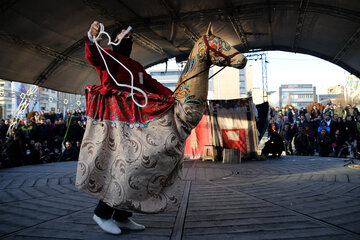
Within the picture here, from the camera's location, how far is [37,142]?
27.1ft

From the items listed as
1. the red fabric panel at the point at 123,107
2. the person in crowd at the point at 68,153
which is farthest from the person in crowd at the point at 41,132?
the red fabric panel at the point at 123,107

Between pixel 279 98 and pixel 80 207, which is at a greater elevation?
pixel 279 98

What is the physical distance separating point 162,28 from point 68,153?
5.29 metres

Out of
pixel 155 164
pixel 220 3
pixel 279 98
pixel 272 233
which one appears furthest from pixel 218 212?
pixel 279 98

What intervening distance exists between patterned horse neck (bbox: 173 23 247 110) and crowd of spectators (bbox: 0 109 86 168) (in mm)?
5806

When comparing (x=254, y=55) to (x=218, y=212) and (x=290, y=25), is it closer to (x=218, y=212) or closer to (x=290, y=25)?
(x=290, y=25)

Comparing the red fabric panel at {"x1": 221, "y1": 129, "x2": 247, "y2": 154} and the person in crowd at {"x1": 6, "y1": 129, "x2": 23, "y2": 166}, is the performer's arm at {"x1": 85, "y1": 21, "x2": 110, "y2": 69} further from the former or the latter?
the red fabric panel at {"x1": 221, "y1": 129, "x2": 247, "y2": 154}

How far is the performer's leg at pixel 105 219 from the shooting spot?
6.11 feet

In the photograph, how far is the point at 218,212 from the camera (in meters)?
2.41

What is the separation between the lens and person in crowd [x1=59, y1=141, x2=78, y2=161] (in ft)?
27.3

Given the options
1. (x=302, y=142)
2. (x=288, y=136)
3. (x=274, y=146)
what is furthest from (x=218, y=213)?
(x=288, y=136)

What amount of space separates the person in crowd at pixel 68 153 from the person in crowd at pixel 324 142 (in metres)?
9.01

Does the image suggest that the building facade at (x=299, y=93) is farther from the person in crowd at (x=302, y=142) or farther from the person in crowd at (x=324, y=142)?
the person in crowd at (x=324, y=142)

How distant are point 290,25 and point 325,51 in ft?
5.38
